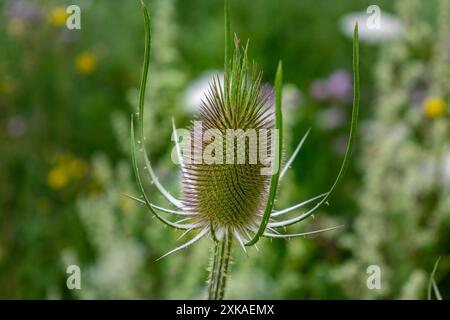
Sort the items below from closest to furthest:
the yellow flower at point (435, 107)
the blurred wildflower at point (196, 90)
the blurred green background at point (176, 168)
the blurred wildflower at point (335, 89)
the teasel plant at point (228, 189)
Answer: the teasel plant at point (228, 189) → the blurred green background at point (176, 168) → the yellow flower at point (435, 107) → the blurred wildflower at point (196, 90) → the blurred wildflower at point (335, 89)

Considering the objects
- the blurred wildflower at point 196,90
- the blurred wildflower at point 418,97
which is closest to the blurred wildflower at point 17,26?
the blurred wildflower at point 196,90

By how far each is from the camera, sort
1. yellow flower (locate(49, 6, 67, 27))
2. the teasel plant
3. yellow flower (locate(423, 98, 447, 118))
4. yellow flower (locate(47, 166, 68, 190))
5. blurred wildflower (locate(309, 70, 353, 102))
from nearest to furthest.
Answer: the teasel plant < yellow flower (locate(423, 98, 447, 118)) < yellow flower (locate(47, 166, 68, 190)) < yellow flower (locate(49, 6, 67, 27)) < blurred wildflower (locate(309, 70, 353, 102))

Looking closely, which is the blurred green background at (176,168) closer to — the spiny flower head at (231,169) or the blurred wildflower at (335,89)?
the blurred wildflower at (335,89)

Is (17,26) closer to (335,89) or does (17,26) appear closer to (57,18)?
(57,18)

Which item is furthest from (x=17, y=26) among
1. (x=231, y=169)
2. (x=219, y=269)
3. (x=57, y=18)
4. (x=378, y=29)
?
(x=219, y=269)

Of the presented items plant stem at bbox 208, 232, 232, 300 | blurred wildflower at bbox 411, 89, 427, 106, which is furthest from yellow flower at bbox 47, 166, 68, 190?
plant stem at bbox 208, 232, 232, 300

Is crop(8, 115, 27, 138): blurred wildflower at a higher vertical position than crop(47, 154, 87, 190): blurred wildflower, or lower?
higher

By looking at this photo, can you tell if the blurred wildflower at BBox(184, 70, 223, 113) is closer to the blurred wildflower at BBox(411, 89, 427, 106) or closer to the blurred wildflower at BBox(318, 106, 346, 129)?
the blurred wildflower at BBox(318, 106, 346, 129)
